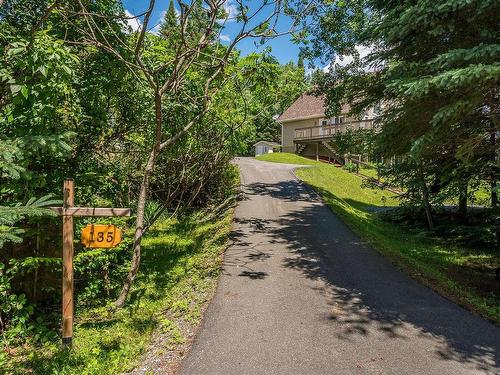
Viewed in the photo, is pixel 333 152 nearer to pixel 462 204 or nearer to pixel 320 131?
pixel 320 131

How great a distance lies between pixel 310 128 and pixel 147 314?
94.0 feet

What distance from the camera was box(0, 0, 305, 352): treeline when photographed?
160 inches

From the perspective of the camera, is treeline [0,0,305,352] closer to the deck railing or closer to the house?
the deck railing

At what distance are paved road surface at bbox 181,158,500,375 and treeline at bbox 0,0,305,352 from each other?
220 cm

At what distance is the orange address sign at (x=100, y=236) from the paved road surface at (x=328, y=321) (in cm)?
187

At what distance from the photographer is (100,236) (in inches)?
192

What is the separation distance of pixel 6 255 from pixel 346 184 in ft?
62.2

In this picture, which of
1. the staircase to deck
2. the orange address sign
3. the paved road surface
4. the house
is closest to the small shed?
the house

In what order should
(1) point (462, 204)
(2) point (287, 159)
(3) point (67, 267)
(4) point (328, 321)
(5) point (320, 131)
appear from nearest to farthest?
(3) point (67, 267) → (4) point (328, 321) → (1) point (462, 204) → (2) point (287, 159) → (5) point (320, 131)

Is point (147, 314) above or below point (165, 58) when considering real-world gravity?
below

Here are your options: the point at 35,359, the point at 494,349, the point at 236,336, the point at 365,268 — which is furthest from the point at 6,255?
the point at 494,349

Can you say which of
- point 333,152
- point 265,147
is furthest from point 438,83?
point 265,147

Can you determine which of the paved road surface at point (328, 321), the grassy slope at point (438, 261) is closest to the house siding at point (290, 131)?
the grassy slope at point (438, 261)

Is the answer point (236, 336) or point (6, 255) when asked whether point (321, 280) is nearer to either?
point (236, 336)
